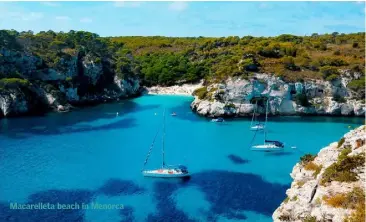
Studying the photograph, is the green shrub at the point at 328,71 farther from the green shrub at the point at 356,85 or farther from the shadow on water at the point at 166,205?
the shadow on water at the point at 166,205

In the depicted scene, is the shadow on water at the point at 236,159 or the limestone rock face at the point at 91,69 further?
the limestone rock face at the point at 91,69

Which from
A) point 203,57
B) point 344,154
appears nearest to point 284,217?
point 344,154

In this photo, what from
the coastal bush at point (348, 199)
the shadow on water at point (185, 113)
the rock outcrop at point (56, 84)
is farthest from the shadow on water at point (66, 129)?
the coastal bush at point (348, 199)

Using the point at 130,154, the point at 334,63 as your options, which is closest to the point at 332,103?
the point at 334,63

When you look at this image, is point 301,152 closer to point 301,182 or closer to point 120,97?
point 301,182

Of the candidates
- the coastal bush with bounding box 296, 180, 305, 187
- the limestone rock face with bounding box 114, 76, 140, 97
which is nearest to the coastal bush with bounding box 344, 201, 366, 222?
the coastal bush with bounding box 296, 180, 305, 187

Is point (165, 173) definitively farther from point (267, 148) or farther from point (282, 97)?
point (282, 97)
